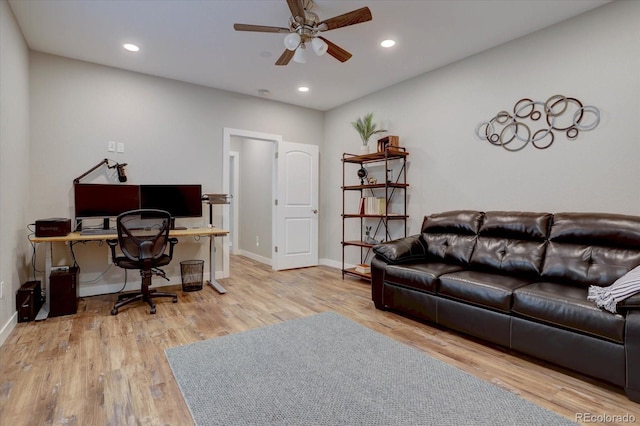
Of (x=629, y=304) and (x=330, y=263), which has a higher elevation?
(x=629, y=304)

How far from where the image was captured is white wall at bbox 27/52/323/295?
3518mm

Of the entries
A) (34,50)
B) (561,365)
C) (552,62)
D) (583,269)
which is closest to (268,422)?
(561,365)

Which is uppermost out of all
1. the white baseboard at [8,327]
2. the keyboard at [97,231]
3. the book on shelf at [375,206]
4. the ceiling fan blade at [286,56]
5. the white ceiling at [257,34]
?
the white ceiling at [257,34]

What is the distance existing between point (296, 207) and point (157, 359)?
3.37 meters

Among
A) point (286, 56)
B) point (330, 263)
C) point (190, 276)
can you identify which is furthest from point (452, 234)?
point (190, 276)

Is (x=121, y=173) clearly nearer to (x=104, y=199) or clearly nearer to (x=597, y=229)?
(x=104, y=199)

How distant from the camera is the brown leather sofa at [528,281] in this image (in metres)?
1.89

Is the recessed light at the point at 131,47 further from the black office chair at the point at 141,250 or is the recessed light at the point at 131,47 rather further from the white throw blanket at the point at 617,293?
the white throw blanket at the point at 617,293

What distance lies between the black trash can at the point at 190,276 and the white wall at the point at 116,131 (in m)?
0.31

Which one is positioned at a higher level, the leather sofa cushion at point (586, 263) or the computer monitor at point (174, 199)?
the computer monitor at point (174, 199)

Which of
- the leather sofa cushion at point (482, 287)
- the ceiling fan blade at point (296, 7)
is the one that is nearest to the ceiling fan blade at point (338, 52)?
the ceiling fan blade at point (296, 7)

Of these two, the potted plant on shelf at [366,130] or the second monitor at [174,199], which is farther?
the potted plant on shelf at [366,130]

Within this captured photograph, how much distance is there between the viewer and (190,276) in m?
4.07

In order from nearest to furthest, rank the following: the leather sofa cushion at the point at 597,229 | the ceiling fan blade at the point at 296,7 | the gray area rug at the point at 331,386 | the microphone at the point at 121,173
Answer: the gray area rug at the point at 331,386, the ceiling fan blade at the point at 296,7, the leather sofa cushion at the point at 597,229, the microphone at the point at 121,173
